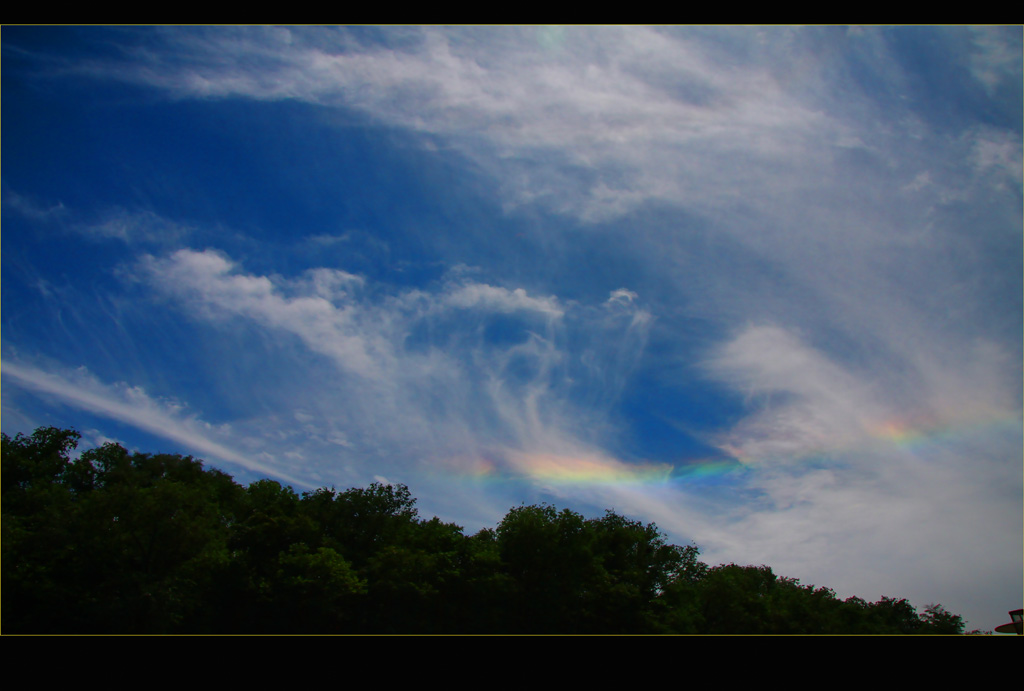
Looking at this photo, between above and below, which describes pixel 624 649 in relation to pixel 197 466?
below

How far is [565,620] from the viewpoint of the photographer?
4350 centimetres

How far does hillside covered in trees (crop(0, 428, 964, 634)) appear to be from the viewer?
37.7m

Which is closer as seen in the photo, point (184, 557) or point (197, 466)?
point (184, 557)

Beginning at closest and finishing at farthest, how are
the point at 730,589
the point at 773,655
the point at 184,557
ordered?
the point at 773,655 < the point at 184,557 < the point at 730,589

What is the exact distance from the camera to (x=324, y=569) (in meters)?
41.5

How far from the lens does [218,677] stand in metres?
9.68

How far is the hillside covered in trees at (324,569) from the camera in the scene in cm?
3766

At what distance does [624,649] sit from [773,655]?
A: 2642mm
